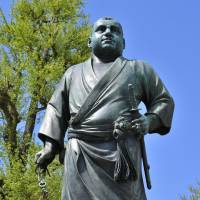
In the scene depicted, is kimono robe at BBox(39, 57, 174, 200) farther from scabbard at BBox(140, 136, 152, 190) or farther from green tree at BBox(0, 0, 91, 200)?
green tree at BBox(0, 0, 91, 200)

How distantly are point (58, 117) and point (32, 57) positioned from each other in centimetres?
1062

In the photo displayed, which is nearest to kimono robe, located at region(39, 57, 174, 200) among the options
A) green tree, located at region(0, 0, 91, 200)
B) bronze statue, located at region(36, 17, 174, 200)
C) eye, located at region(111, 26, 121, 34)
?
bronze statue, located at region(36, 17, 174, 200)

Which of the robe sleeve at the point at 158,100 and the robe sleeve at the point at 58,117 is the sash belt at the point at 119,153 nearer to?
the robe sleeve at the point at 58,117

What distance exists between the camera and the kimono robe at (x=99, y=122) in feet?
14.5

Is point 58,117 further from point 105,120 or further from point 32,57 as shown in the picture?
point 32,57

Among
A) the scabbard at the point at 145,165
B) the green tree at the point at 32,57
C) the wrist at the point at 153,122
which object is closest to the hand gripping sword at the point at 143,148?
the scabbard at the point at 145,165

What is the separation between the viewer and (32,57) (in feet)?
50.2

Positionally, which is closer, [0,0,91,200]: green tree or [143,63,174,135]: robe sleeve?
[143,63,174,135]: robe sleeve

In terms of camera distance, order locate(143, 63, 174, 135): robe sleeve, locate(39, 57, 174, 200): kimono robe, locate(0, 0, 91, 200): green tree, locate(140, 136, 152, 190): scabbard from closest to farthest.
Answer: locate(39, 57, 174, 200): kimono robe < locate(140, 136, 152, 190): scabbard < locate(143, 63, 174, 135): robe sleeve < locate(0, 0, 91, 200): green tree

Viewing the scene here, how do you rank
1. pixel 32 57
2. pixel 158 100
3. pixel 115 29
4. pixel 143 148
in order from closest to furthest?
pixel 143 148, pixel 158 100, pixel 115 29, pixel 32 57

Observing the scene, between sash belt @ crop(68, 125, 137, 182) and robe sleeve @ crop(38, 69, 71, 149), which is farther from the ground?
robe sleeve @ crop(38, 69, 71, 149)

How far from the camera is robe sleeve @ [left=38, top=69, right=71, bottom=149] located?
15.5 feet

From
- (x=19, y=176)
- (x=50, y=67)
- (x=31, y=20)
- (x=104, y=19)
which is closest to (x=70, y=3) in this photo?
(x=31, y=20)

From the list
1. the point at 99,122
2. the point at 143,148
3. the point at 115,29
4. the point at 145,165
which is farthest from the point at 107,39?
the point at 145,165
